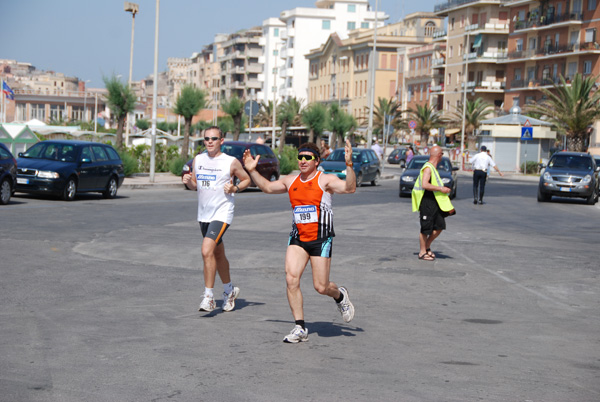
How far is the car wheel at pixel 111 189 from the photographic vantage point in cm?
2580

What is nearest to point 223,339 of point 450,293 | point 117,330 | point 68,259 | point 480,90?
point 117,330

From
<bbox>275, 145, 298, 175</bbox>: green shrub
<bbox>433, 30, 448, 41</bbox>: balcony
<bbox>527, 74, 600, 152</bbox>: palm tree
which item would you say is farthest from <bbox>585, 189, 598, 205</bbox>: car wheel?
<bbox>433, 30, 448, 41</bbox>: balcony

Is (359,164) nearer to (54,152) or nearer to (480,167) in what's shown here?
(480,167)

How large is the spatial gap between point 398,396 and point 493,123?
5999 cm

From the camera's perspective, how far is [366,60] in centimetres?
11631

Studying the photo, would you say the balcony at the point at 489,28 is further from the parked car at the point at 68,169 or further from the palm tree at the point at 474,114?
the parked car at the point at 68,169

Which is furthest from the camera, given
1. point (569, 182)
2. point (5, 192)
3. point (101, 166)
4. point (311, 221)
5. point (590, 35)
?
point (590, 35)

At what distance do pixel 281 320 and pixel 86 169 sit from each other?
17.1 metres

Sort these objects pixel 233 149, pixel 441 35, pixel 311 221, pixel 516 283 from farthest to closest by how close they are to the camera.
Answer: pixel 441 35 → pixel 233 149 → pixel 516 283 → pixel 311 221

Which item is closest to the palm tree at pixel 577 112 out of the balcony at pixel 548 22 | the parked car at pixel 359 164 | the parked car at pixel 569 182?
the balcony at pixel 548 22

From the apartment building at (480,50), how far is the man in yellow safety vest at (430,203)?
262 ft

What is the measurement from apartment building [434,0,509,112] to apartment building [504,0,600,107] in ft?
5.34

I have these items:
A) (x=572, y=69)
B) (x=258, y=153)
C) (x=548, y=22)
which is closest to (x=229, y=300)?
(x=258, y=153)

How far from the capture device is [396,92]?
11544 cm
